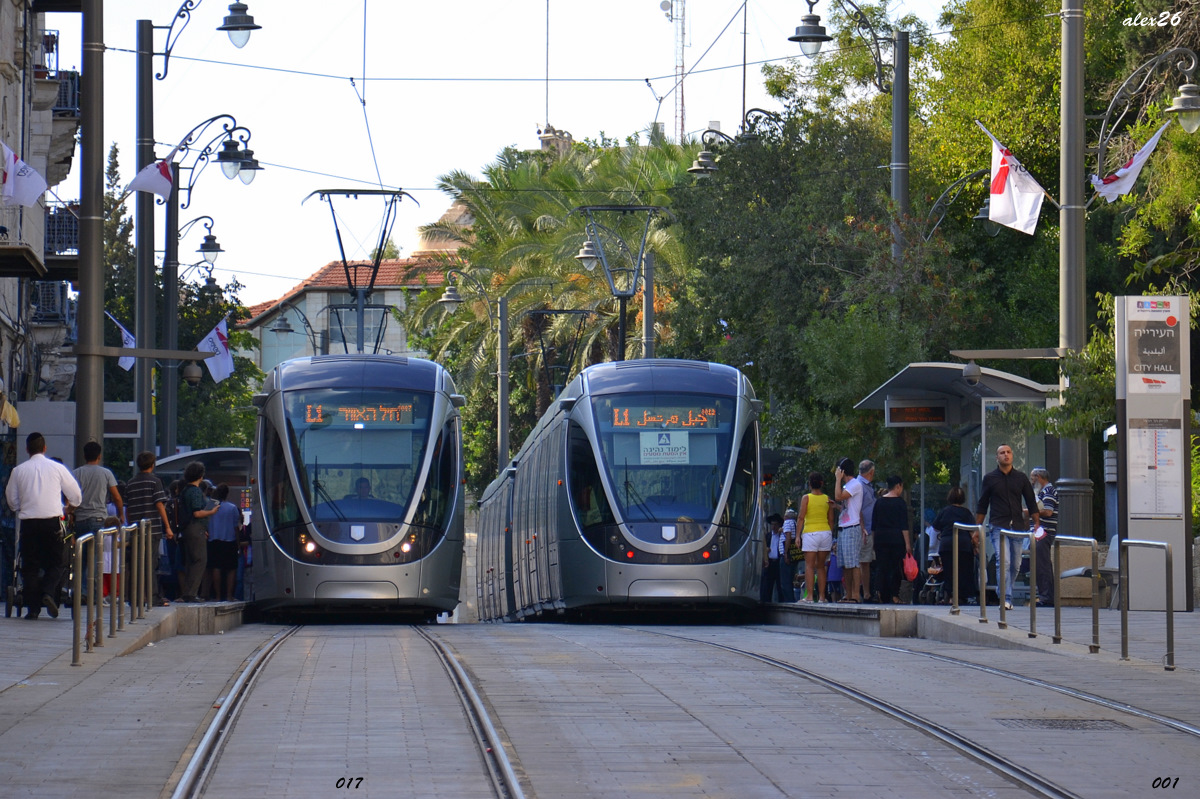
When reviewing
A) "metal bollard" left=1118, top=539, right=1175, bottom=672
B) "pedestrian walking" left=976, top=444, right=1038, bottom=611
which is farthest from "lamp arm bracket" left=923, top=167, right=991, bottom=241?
"metal bollard" left=1118, top=539, right=1175, bottom=672

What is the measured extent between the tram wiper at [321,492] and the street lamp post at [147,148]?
3638mm

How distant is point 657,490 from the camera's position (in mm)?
20188

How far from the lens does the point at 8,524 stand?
61.0 ft

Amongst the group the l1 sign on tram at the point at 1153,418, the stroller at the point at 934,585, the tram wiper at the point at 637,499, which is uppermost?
the l1 sign on tram at the point at 1153,418

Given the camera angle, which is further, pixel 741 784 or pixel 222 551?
pixel 222 551

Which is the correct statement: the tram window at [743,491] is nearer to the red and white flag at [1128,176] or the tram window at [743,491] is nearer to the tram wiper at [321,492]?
the tram wiper at [321,492]

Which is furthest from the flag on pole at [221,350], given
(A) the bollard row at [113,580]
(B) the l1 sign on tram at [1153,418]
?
(B) the l1 sign on tram at [1153,418]

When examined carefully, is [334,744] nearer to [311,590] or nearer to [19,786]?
[19,786]

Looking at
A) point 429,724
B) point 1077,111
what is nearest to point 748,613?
point 1077,111

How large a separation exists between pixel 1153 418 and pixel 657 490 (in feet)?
18.1

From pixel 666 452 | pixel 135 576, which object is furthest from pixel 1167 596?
pixel 666 452

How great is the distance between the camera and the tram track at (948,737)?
742 cm

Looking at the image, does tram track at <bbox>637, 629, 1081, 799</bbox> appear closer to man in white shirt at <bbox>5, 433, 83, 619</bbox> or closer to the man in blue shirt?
man in white shirt at <bbox>5, 433, 83, 619</bbox>

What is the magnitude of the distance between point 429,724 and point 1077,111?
1190cm
